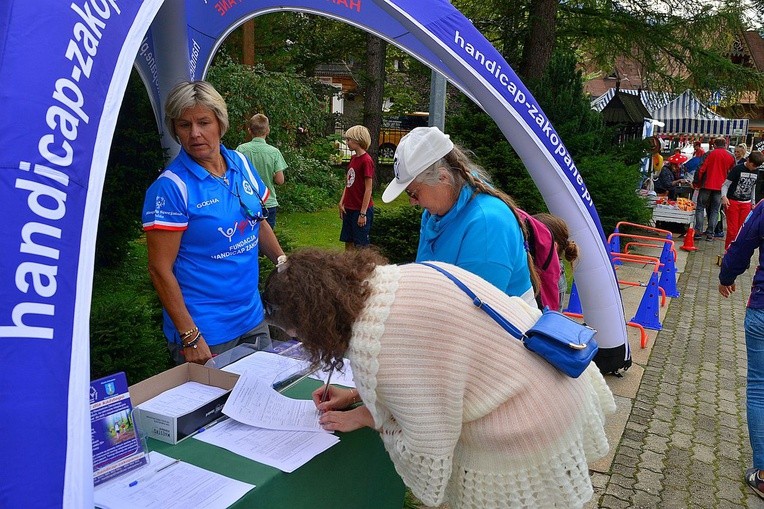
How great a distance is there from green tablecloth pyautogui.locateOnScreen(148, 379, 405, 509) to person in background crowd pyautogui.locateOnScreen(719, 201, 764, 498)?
2.40 meters

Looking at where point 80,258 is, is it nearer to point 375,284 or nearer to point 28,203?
point 28,203

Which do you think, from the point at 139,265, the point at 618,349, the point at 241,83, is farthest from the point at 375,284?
the point at 241,83

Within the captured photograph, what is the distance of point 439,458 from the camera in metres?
1.83

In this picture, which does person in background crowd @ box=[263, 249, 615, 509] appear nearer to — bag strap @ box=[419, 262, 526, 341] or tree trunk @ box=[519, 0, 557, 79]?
bag strap @ box=[419, 262, 526, 341]

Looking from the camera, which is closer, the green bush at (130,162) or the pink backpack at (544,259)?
the pink backpack at (544,259)

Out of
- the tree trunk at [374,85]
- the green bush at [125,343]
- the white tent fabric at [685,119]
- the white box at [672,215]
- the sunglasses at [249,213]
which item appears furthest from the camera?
the white tent fabric at [685,119]

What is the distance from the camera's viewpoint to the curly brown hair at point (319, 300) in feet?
5.93

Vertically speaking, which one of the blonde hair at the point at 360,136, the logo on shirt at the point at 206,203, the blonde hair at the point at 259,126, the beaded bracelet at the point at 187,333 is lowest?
the beaded bracelet at the point at 187,333

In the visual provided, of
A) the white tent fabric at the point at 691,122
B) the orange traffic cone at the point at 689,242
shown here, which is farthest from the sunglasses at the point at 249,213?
the white tent fabric at the point at 691,122

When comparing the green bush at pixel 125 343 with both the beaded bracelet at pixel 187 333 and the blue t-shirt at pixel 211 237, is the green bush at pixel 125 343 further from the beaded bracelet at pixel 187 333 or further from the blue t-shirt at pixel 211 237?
the beaded bracelet at pixel 187 333

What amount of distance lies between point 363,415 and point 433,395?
1.68 ft

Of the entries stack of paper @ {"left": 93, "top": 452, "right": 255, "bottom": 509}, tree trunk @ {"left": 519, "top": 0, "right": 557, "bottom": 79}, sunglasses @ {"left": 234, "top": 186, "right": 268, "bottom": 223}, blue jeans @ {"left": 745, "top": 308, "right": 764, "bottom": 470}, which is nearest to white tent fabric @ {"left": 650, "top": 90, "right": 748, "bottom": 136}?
tree trunk @ {"left": 519, "top": 0, "right": 557, "bottom": 79}

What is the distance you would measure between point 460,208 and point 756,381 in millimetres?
2430

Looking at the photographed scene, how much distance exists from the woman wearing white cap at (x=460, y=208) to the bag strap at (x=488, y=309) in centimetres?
66
